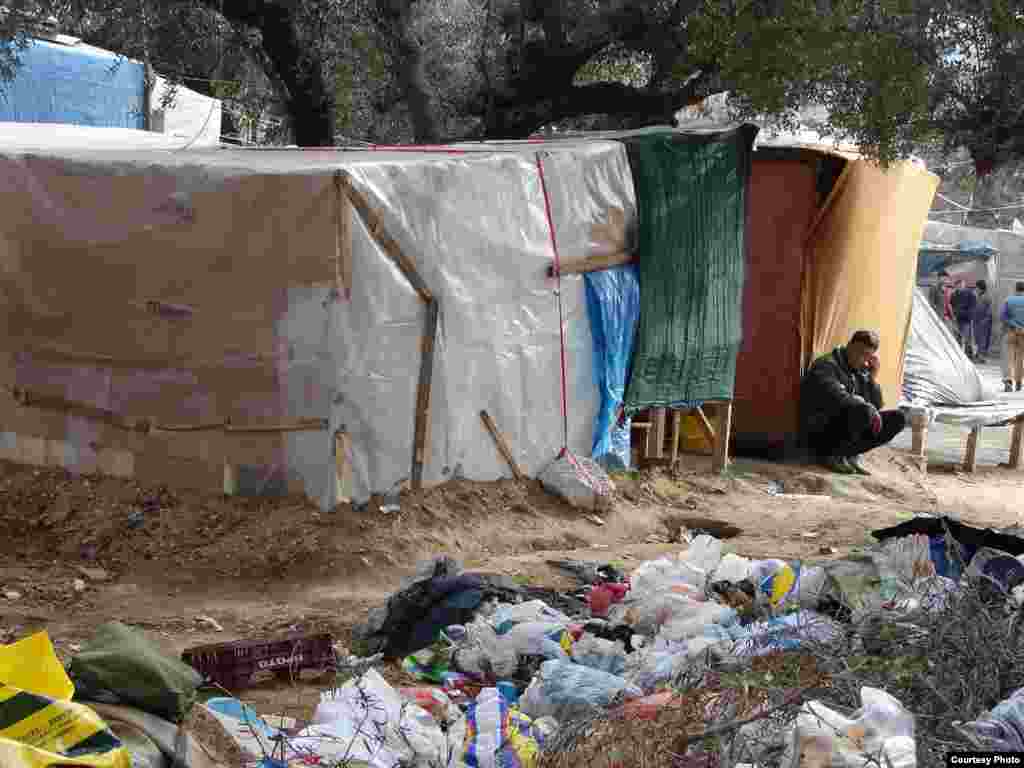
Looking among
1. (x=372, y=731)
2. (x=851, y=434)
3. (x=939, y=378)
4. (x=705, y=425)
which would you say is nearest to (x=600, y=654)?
(x=372, y=731)

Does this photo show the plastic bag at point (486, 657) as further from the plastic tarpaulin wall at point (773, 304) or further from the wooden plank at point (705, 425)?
the plastic tarpaulin wall at point (773, 304)

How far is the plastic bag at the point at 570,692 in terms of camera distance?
4719 millimetres

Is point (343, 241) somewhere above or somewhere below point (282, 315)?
above

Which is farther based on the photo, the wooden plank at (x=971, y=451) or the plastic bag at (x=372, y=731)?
the wooden plank at (x=971, y=451)

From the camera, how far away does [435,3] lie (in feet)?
47.4

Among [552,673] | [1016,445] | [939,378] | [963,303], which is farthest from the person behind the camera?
[963,303]

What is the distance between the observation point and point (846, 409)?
1116 cm

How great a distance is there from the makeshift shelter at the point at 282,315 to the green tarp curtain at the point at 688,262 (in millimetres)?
1083

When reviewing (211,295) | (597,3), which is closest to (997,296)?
(597,3)

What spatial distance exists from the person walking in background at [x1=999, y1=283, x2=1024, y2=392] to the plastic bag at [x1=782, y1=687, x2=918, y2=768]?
53.9 ft

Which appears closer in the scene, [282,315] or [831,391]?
[282,315]

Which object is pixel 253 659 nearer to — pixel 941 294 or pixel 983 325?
pixel 941 294

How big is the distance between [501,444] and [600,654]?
314cm

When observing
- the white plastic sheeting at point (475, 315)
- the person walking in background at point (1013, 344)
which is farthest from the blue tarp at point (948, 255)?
the white plastic sheeting at point (475, 315)
